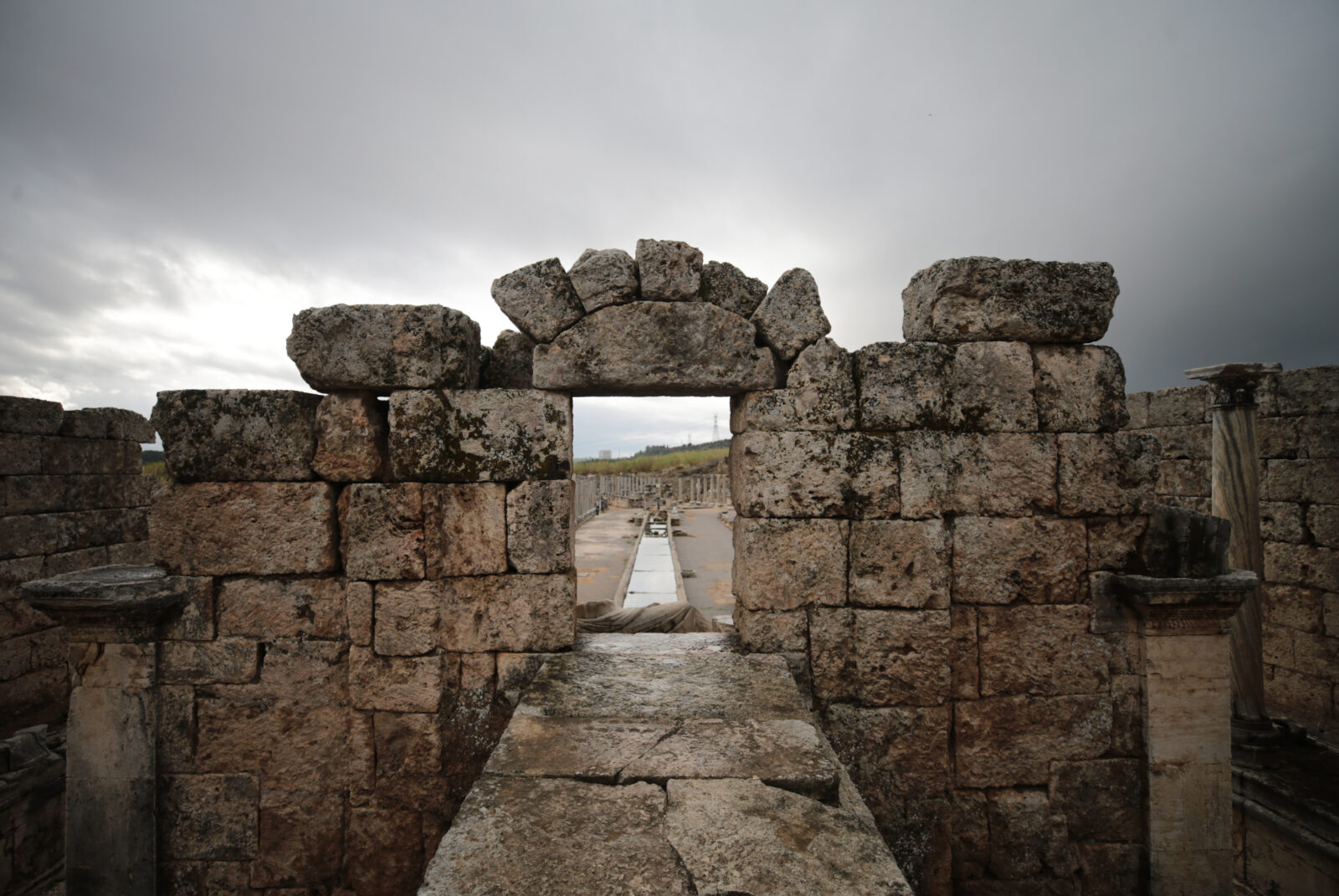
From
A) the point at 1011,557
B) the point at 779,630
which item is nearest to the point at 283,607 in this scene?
the point at 779,630

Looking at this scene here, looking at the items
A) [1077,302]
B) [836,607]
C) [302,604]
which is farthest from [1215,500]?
[302,604]

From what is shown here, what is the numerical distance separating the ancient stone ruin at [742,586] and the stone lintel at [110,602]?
0.03 metres

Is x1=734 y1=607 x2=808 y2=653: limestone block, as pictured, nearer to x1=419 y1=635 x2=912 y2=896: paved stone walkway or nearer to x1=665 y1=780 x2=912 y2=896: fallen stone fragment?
x1=419 y1=635 x2=912 y2=896: paved stone walkway

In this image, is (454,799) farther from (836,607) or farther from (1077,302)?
(1077,302)

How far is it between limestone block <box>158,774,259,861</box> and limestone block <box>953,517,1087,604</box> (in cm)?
421

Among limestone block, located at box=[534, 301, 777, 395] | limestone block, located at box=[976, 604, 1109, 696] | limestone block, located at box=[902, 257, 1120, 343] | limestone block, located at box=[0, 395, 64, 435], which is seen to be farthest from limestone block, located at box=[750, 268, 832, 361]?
limestone block, located at box=[0, 395, 64, 435]

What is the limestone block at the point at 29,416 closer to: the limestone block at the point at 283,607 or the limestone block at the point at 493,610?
the limestone block at the point at 283,607

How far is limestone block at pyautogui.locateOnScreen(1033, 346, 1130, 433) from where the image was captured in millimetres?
3547

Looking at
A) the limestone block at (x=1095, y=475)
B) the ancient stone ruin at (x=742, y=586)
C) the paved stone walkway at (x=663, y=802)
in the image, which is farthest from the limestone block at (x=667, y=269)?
the limestone block at (x=1095, y=475)

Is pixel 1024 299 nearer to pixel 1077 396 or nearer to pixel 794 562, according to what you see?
pixel 1077 396

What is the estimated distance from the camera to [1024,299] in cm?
354

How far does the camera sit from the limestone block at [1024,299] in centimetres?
353

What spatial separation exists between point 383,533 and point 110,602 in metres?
1.39

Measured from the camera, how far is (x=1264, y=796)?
5.18m
